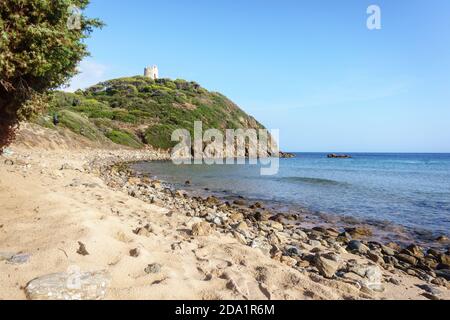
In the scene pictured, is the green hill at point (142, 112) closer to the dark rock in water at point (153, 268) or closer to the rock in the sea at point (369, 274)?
the dark rock in water at point (153, 268)

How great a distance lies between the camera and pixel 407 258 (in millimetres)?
9164

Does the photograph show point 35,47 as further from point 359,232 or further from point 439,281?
point 359,232

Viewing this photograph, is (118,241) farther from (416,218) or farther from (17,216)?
(416,218)

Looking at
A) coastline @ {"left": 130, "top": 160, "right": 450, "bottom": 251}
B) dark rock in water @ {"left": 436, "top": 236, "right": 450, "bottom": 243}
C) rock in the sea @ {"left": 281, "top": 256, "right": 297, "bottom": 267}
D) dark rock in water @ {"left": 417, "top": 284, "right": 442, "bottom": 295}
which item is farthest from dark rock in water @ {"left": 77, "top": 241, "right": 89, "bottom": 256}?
dark rock in water @ {"left": 436, "top": 236, "right": 450, "bottom": 243}

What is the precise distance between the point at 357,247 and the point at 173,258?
259 inches

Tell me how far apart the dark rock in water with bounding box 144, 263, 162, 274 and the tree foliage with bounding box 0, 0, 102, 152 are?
4873 mm

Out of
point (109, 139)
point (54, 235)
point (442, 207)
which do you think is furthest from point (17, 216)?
point (109, 139)

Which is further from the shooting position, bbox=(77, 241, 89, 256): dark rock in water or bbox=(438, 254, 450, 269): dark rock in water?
bbox=(438, 254, 450, 269): dark rock in water

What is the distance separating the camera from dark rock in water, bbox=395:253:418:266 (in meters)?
9.03

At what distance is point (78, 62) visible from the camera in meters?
8.77

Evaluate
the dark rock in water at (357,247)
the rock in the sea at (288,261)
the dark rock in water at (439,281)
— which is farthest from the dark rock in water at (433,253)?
the rock in the sea at (288,261)

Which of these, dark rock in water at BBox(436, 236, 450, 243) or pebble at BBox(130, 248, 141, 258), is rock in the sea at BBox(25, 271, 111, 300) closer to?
pebble at BBox(130, 248, 141, 258)
